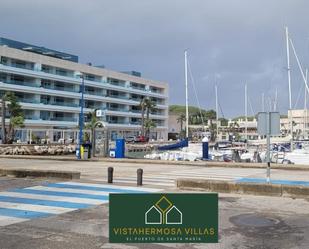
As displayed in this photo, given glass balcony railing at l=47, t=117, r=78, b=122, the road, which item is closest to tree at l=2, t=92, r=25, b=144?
glass balcony railing at l=47, t=117, r=78, b=122

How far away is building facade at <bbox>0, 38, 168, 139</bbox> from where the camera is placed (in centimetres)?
8031

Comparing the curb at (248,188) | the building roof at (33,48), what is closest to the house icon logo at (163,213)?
the curb at (248,188)

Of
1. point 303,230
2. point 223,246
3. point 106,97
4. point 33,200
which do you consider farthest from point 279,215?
point 106,97

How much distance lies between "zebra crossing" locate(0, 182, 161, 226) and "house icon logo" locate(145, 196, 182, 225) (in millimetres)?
5095

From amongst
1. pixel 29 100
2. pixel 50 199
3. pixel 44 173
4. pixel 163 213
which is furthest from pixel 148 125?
pixel 163 213

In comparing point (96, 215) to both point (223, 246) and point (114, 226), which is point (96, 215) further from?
point (114, 226)

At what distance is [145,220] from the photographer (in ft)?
17.3

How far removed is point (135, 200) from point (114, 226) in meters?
0.42

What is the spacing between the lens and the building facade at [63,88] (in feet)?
263

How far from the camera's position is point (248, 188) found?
45.3 feet

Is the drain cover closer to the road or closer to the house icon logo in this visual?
the road

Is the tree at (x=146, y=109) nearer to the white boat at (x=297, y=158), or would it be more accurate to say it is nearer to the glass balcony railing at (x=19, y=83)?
the glass balcony railing at (x=19, y=83)

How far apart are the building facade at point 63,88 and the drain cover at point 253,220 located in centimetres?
6619

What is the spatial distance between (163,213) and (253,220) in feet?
16.6
